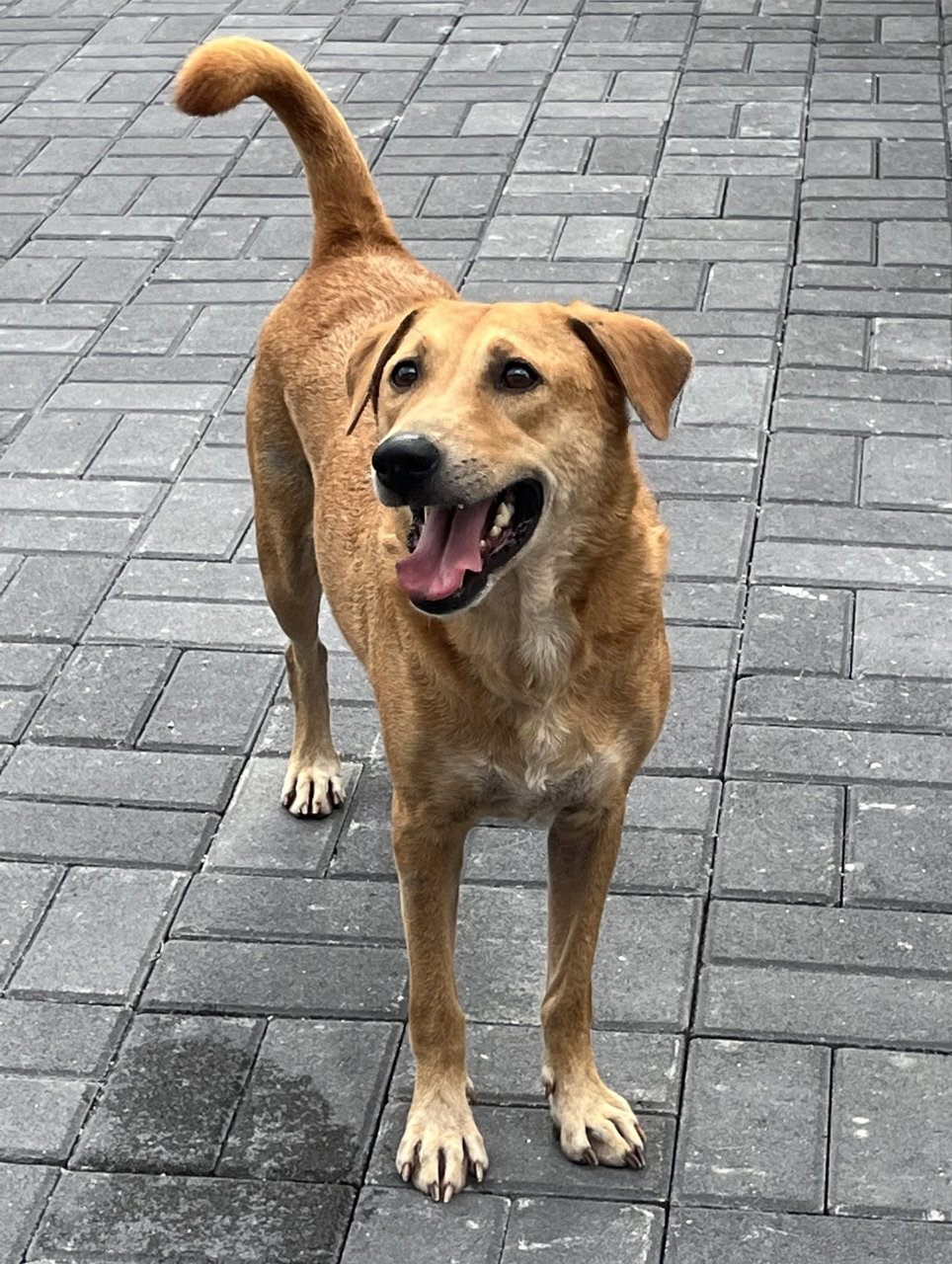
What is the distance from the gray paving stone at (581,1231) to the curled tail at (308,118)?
84.8 inches

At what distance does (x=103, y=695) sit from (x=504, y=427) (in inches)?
82.8

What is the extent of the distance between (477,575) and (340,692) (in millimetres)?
1845

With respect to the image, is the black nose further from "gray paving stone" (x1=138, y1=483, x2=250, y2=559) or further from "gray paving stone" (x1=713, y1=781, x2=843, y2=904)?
"gray paving stone" (x1=138, y1=483, x2=250, y2=559)

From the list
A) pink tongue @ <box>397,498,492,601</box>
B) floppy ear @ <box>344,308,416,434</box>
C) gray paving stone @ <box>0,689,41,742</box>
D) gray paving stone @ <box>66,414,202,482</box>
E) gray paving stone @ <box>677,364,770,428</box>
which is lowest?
gray paving stone @ <box>677,364,770,428</box>

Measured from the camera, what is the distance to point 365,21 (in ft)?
31.1

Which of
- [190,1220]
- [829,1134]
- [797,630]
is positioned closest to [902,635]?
[797,630]

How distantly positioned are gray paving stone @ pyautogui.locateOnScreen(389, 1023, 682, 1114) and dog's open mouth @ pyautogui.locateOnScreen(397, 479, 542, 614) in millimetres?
1091

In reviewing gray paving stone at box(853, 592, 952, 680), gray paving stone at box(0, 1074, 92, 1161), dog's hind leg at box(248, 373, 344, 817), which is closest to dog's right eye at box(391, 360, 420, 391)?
dog's hind leg at box(248, 373, 344, 817)

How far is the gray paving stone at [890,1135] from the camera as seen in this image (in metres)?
3.17

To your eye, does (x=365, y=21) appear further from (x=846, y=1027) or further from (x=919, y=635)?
(x=846, y=1027)

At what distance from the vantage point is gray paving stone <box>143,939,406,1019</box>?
12.0 feet

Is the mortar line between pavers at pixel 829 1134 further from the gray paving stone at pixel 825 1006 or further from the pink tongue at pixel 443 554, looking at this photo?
the pink tongue at pixel 443 554

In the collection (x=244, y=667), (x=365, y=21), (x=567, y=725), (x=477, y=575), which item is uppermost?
(x=477, y=575)

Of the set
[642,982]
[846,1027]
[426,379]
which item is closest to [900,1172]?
[846,1027]
